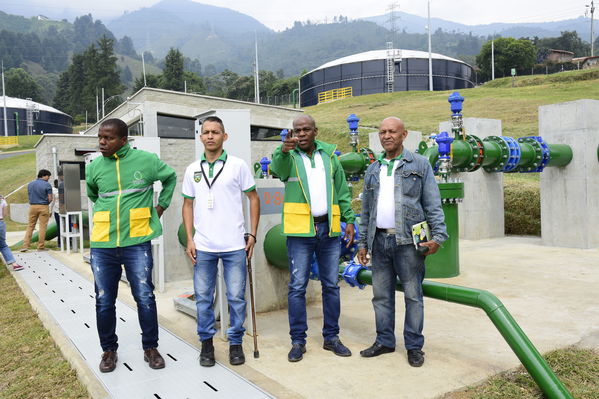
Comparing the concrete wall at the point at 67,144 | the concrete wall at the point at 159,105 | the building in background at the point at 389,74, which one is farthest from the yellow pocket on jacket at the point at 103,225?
the building in background at the point at 389,74

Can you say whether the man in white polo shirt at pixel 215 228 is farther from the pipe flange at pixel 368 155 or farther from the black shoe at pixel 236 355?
the pipe flange at pixel 368 155

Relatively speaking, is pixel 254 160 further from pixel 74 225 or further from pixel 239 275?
pixel 239 275

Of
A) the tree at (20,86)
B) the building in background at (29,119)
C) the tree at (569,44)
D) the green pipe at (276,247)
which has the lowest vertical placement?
the green pipe at (276,247)

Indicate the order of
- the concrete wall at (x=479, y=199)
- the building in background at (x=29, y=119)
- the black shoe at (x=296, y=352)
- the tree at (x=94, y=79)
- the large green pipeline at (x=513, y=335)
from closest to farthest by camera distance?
the large green pipeline at (x=513, y=335) → the black shoe at (x=296, y=352) → the concrete wall at (x=479, y=199) → the building in background at (x=29, y=119) → the tree at (x=94, y=79)

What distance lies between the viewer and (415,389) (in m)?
3.21

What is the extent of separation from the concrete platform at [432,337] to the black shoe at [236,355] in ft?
0.24

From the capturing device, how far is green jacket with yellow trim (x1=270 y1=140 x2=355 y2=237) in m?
3.80

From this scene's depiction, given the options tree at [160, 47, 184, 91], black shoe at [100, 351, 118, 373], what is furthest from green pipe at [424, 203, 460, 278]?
tree at [160, 47, 184, 91]

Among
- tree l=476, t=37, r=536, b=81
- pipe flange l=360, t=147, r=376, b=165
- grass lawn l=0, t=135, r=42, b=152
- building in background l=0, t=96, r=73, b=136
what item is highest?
tree l=476, t=37, r=536, b=81

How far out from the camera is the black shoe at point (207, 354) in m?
3.68

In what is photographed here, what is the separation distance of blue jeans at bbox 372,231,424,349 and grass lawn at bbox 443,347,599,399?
0.62 metres

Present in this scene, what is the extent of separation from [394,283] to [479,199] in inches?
313

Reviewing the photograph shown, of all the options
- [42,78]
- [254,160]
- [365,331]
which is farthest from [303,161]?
[42,78]

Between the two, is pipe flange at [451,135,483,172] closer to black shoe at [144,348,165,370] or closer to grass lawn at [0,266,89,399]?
→ black shoe at [144,348,165,370]
